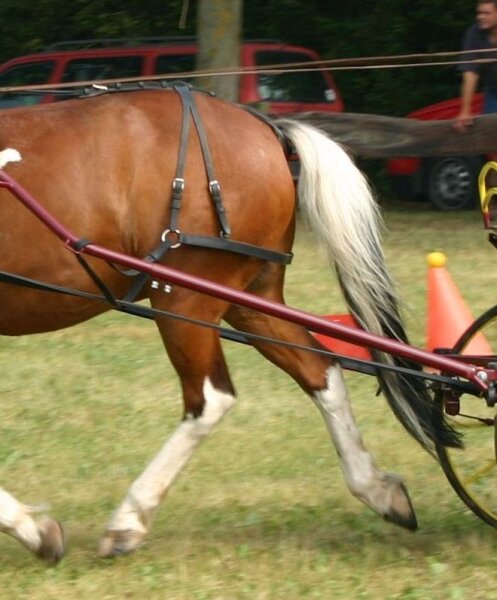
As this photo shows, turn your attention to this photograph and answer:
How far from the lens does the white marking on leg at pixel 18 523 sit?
427cm

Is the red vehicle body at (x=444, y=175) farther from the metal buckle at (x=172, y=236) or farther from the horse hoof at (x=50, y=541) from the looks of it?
the horse hoof at (x=50, y=541)

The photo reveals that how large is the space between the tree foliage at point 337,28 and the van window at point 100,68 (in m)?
2.51

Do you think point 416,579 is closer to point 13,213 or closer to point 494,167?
point 494,167

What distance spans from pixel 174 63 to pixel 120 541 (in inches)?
391

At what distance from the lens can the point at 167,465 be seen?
4465 mm

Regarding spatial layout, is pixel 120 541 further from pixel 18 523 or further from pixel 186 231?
pixel 186 231

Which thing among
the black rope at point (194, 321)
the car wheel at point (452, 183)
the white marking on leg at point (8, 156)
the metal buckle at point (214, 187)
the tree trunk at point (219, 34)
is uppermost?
the white marking on leg at point (8, 156)

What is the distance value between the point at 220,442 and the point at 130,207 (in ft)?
5.85

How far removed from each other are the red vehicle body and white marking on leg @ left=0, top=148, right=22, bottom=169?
8680 millimetres

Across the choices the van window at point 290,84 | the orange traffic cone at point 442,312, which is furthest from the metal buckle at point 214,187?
the van window at point 290,84

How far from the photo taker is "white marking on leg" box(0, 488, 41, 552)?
4266 mm

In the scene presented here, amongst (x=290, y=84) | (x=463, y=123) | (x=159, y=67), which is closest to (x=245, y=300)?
(x=463, y=123)

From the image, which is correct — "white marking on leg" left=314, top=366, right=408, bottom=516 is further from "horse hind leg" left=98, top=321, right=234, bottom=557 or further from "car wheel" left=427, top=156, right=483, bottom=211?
"car wheel" left=427, top=156, right=483, bottom=211

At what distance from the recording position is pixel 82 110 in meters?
4.41
